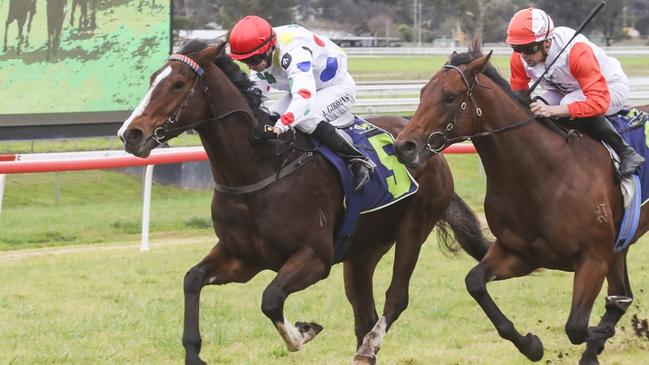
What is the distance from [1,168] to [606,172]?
5.31 m

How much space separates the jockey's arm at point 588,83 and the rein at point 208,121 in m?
1.33

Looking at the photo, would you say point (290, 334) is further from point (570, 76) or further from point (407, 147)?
point (570, 76)

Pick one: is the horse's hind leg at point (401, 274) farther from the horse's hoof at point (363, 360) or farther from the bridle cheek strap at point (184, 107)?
the bridle cheek strap at point (184, 107)

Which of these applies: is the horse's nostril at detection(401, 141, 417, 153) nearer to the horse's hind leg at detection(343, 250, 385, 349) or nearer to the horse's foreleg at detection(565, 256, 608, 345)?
the horse's foreleg at detection(565, 256, 608, 345)

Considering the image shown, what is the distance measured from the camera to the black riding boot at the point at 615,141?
17.9ft

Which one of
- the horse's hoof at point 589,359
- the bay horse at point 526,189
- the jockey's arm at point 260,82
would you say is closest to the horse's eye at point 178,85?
the jockey's arm at point 260,82

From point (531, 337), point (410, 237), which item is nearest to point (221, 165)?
point (410, 237)

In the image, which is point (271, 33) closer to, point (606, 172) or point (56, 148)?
point (606, 172)

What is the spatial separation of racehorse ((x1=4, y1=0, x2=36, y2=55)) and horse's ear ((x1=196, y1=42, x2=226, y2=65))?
7491 mm

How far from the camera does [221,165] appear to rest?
5184 millimetres

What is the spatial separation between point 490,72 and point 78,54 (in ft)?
26.8

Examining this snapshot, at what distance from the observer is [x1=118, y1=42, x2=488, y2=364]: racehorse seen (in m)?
4.97

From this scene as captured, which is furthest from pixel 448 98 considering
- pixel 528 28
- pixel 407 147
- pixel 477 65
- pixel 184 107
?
pixel 184 107

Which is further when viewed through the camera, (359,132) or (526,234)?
(359,132)
